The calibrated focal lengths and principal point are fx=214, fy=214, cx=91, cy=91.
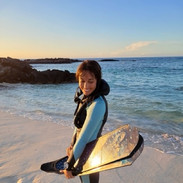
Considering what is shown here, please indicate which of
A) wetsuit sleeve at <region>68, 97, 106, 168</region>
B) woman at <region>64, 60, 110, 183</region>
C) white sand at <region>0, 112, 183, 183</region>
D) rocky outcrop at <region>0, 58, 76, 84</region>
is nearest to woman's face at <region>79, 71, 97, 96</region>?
woman at <region>64, 60, 110, 183</region>

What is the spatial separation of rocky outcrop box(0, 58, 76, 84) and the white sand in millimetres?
17872

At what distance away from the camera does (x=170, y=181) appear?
321 cm

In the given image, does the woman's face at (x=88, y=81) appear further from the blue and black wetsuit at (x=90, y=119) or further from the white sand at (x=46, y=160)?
the white sand at (x=46, y=160)

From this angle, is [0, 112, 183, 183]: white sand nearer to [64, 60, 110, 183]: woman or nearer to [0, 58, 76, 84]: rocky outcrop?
[64, 60, 110, 183]: woman

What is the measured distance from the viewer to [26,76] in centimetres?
2344

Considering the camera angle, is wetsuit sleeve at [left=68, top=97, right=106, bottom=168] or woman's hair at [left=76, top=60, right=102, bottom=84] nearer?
wetsuit sleeve at [left=68, top=97, right=106, bottom=168]

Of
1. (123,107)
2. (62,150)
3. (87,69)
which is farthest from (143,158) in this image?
(123,107)

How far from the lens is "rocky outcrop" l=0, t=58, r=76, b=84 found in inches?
890

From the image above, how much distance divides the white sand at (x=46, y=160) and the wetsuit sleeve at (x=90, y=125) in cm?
152

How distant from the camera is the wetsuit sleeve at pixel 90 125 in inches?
69.7

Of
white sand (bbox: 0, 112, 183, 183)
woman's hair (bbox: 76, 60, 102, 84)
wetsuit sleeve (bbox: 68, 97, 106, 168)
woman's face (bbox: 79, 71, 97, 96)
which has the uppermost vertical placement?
woman's hair (bbox: 76, 60, 102, 84)

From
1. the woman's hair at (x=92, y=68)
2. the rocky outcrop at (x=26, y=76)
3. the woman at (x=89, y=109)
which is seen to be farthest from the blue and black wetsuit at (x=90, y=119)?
the rocky outcrop at (x=26, y=76)

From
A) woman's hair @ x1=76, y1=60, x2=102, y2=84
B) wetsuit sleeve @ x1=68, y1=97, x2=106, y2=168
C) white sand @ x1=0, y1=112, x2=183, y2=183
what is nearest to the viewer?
wetsuit sleeve @ x1=68, y1=97, x2=106, y2=168

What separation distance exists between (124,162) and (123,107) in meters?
7.60
